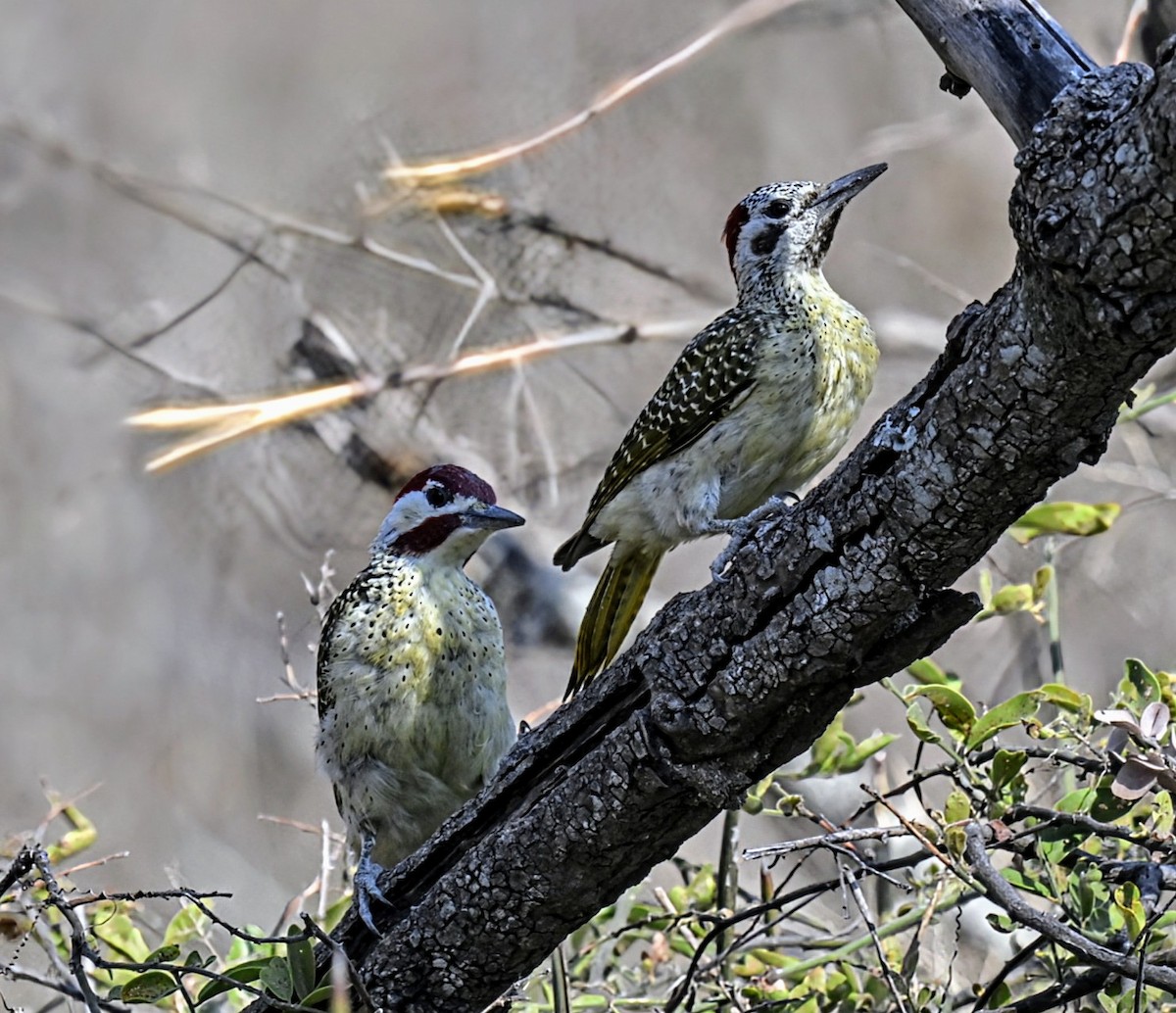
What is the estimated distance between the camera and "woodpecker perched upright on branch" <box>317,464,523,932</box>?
3.48m

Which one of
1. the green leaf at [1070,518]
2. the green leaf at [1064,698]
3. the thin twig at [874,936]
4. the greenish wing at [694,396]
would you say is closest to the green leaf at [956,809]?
the thin twig at [874,936]

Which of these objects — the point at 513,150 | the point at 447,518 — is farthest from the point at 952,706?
the point at 513,150

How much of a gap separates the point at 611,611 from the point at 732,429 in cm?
48

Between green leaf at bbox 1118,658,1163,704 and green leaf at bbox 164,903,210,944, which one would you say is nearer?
green leaf at bbox 1118,658,1163,704

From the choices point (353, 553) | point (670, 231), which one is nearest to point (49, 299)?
point (353, 553)

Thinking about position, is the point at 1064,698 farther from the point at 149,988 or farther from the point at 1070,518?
the point at 149,988

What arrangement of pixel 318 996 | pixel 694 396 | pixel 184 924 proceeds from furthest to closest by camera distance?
pixel 694 396, pixel 184 924, pixel 318 996

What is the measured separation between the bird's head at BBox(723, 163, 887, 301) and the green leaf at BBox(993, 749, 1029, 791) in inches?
56.9

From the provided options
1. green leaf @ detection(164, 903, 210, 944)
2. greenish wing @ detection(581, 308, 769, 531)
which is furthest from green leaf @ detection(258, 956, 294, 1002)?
greenish wing @ detection(581, 308, 769, 531)

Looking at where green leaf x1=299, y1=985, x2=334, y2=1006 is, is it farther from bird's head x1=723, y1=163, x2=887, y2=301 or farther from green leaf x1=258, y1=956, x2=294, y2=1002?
bird's head x1=723, y1=163, x2=887, y2=301

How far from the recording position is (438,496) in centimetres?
369

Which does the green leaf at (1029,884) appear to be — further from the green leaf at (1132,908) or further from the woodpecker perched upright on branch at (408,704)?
the woodpecker perched upright on branch at (408,704)

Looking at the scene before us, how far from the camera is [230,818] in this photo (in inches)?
284

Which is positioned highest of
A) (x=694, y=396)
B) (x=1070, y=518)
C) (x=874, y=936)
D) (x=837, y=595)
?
(x=694, y=396)
